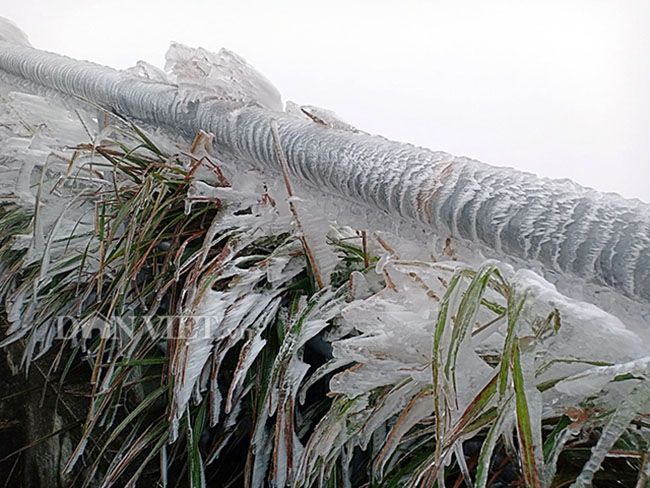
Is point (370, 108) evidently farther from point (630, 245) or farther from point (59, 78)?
point (630, 245)

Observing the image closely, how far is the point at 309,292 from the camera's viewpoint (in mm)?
461

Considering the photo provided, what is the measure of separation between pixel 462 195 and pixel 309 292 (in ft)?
0.57

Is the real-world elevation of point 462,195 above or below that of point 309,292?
above

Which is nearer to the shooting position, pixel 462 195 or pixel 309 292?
pixel 462 195

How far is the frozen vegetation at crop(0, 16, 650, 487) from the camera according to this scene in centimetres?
27

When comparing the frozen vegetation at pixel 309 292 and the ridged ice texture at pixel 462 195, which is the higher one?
the ridged ice texture at pixel 462 195

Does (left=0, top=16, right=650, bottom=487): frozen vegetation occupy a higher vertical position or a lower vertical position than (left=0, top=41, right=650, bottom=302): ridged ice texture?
lower

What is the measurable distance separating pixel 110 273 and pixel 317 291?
0.22 m

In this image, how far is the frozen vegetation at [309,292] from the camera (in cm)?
27

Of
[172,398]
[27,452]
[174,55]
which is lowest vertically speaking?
[27,452]

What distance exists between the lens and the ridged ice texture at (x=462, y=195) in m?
0.26

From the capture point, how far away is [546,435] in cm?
32

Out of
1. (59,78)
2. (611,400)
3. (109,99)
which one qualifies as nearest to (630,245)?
(611,400)

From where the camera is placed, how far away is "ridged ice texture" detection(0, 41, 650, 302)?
26 cm
